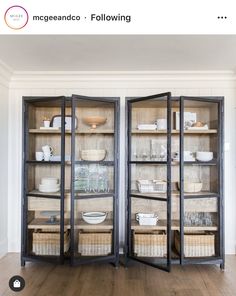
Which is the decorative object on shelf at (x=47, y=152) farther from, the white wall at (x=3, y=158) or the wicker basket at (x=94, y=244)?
the wicker basket at (x=94, y=244)

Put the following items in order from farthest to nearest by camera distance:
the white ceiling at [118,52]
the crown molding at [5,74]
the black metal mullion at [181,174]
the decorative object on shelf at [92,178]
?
1. the crown molding at [5,74]
2. the decorative object on shelf at [92,178]
3. the black metal mullion at [181,174]
4. the white ceiling at [118,52]

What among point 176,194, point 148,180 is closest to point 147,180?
point 148,180

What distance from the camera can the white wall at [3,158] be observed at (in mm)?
3301

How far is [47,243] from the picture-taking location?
311 centimetres

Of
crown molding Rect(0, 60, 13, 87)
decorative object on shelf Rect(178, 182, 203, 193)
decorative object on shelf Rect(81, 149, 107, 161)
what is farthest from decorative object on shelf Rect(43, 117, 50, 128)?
decorative object on shelf Rect(178, 182, 203, 193)

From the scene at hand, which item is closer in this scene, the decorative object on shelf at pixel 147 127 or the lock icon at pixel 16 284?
the lock icon at pixel 16 284

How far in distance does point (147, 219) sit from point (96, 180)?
2.39 ft

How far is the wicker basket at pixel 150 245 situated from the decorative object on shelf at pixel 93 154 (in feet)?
3.20

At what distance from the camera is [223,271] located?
2979mm

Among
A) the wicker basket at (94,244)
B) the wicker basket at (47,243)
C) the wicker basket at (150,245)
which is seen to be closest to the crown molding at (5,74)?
the wicker basket at (47,243)

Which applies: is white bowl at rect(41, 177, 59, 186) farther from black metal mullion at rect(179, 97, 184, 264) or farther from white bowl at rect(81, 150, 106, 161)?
black metal mullion at rect(179, 97, 184, 264)
